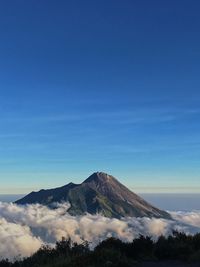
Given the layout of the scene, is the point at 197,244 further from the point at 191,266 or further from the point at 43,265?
the point at 43,265

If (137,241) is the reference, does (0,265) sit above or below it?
below

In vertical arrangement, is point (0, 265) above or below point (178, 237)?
below

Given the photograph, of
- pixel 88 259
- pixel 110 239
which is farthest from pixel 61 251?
pixel 88 259

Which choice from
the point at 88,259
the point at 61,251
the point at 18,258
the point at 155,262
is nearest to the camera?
the point at 88,259

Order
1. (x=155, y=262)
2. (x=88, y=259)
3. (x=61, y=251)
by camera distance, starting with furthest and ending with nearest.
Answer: (x=61, y=251) < (x=155, y=262) < (x=88, y=259)

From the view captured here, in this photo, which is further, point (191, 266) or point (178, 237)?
point (178, 237)

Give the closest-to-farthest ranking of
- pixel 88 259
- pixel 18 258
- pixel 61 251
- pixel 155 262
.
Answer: pixel 88 259 → pixel 155 262 → pixel 61 251 → pixel 18 258

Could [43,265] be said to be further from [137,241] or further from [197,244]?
[197,244]

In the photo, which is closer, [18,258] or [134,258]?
[134,258]

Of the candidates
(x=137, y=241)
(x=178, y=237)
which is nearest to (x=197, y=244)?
(x=178, y=237)
